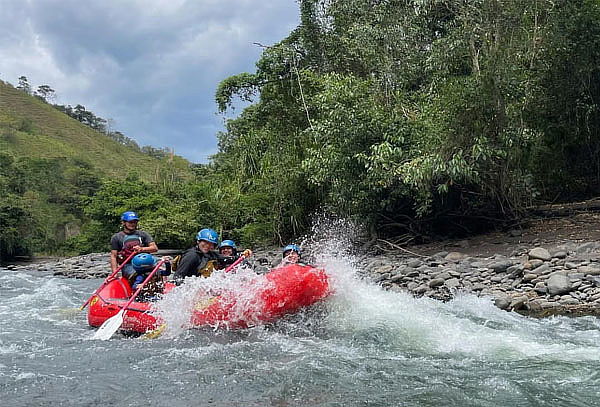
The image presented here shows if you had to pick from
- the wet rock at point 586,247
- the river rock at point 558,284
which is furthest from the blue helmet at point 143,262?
the wet rock at point 586,247

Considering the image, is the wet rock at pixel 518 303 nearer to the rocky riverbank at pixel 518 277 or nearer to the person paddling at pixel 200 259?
the rocky riverbank at pixel 518 277

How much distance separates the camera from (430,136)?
43.2ft

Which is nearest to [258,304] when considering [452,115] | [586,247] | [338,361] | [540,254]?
[338,361]

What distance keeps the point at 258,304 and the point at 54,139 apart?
7453 centimetres

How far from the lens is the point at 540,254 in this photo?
1112 centimetres

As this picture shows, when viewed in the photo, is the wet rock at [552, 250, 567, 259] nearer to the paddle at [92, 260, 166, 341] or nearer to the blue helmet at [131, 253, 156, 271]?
the blue helmet at [131, 253, 156, 271]

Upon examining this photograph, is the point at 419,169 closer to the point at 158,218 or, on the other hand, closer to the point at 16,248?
the point at 158,218

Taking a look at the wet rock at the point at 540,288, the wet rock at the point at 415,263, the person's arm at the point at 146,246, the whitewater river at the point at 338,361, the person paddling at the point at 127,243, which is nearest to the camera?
the whitewater river at the point at 338,361

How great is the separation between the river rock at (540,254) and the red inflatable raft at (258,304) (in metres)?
5.10

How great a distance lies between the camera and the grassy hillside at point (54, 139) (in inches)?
2598

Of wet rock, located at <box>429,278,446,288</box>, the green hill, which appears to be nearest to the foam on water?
wet rock, located at <box>429,278,446,288</box>

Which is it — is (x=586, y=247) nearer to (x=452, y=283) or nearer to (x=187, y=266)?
(x=452, y=283)

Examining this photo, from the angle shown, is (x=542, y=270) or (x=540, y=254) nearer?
(x=542, y=270)

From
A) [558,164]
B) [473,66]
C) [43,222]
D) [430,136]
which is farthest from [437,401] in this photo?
[43,222]
